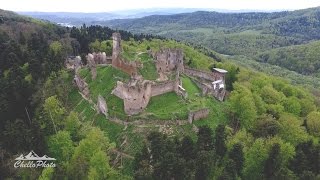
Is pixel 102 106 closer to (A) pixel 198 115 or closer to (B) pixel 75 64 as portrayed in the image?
(A) pixel 198 115

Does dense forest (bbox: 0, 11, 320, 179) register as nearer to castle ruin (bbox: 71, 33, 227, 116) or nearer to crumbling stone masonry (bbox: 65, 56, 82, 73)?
castle ruin (bbox: 71, 33, 227, 116)

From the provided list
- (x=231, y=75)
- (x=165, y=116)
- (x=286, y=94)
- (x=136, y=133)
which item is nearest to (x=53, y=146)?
(x=136, y=133)

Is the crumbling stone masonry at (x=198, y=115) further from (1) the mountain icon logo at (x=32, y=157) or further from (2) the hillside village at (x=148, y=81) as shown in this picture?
(1) the mountain icon logo at (x=32, y=157)

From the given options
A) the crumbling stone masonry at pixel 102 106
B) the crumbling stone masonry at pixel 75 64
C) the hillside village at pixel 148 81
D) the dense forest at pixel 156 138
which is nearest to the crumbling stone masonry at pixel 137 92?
the hillside village at pixel 148 81

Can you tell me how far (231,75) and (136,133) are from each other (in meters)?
48.0

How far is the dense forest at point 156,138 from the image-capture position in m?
56.6

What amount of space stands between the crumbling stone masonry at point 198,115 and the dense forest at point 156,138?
119 cm

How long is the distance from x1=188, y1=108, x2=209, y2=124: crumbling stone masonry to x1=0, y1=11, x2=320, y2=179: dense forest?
3.90 feet

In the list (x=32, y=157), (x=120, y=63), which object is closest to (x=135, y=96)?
(x=120, y=63)

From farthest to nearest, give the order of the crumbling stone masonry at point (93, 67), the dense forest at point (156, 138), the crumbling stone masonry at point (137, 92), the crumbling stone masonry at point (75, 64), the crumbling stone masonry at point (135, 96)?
the crumbling stone masonry at point (75, 64) → the crumbling stone masonry at point (93, 67) → the crumbling stone masonry at point (137, 92) → the crumbling stone masonry at point (135, 96) → the dense forest at point (156, 138)

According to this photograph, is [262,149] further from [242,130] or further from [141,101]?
[141,101]

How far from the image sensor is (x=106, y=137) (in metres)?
62.1

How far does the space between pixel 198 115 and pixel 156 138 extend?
13.7 m

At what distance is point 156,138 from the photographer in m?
57.6
